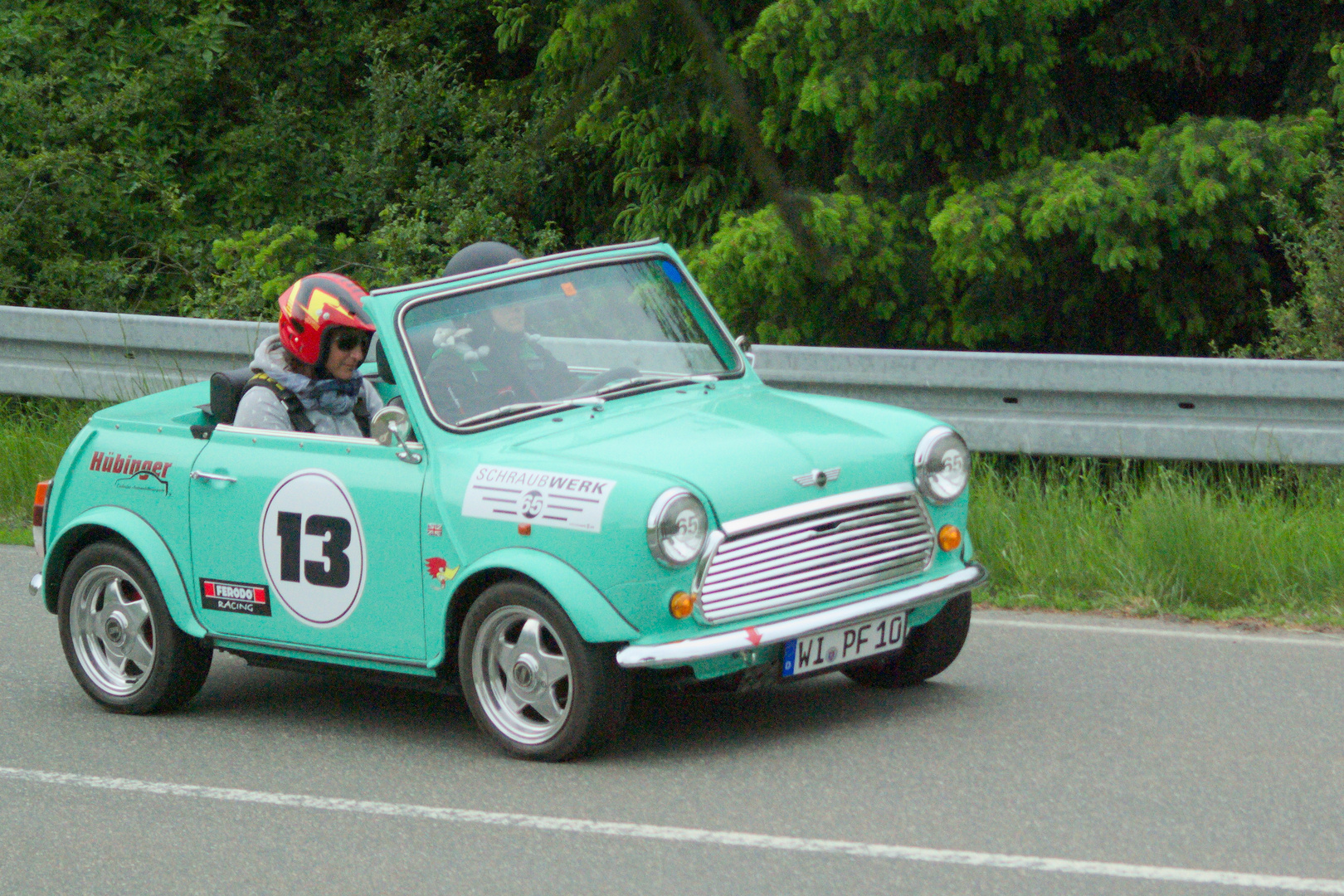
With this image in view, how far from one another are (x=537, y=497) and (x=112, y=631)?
2.10 metres

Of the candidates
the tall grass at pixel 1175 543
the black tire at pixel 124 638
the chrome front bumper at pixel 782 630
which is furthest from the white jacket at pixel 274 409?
the tall grass at pixel 1175 543

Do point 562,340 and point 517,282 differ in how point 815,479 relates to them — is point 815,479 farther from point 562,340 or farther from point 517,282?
point 517,282

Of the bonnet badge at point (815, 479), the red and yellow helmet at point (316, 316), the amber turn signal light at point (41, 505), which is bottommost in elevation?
the amber turn signal light at point (41, 505)

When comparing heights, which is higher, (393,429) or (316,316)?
(316,316)

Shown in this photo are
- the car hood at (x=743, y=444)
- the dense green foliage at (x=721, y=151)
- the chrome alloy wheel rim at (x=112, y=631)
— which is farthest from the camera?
the chrome alloy wheel rim at (x=112, y=631)

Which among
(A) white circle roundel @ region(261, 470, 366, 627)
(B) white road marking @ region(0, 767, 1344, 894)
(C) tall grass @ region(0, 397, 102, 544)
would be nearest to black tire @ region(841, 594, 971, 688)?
(B) white road marking @ region(0, 767, 1344, 894)

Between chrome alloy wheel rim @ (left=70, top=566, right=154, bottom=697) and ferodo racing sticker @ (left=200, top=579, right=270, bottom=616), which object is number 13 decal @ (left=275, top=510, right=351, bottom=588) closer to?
ferodo racing sticker @ (left=200, top=579, right=270, bottom=616)

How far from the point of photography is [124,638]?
683cm

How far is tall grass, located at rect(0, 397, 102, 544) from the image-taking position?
10.9 meters

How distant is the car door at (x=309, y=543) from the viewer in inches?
237

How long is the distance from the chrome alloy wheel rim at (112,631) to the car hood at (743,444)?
178 cm

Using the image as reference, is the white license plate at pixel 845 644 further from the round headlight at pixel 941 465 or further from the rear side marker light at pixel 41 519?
the rear side marker light at pixel 41 519

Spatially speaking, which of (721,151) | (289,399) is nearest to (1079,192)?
(289,399)

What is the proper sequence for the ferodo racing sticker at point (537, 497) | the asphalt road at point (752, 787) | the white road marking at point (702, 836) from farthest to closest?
the ferodo racing sticker at point (537, 497) → the asphalt road at point (752, 787) → the white road marking at point (702, 836)
